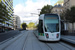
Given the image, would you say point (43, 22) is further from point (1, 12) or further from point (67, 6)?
point (67, 6)

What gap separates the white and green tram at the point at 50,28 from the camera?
46.9ft

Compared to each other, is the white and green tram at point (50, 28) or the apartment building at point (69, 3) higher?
the apartment building at point (69, 3)

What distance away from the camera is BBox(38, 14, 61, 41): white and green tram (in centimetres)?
1429

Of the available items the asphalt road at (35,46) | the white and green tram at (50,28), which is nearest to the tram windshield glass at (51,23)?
the white and green tram at (50,28)

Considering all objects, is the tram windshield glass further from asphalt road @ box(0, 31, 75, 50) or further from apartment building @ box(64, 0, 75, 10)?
apartment building @ box(64, 0, 75, 10)

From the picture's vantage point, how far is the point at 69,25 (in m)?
43.0

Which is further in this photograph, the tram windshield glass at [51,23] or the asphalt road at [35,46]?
the tram windshield glass at [51,23]

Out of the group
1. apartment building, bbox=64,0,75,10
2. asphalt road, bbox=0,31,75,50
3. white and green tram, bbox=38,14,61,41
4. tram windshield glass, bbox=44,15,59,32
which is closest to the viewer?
asphalt road, bbox=0,31,75,50

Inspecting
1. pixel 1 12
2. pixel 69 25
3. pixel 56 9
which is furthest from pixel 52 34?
pixel 56 9

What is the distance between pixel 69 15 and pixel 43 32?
18035mm

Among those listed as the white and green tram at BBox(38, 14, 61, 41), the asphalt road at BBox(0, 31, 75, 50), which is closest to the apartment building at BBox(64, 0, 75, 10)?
the white and green tram at BBox(38, 14, 61, 41)

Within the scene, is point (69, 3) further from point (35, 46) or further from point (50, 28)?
point (35, 46)

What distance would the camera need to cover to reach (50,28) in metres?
14.6

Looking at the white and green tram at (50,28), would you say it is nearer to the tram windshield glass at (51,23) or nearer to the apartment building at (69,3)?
the tram windshield glass at (51,23)
